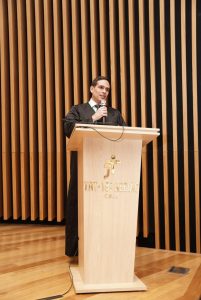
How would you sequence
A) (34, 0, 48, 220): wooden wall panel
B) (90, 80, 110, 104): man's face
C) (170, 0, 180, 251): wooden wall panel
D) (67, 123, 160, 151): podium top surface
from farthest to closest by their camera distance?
(34, 0, 48, 220): wooden wall panel < (170, 0, 180, 251): wooden wall panel < (90, 80, 110, 104): man's face < (67, 123, 160, 151): podium top surface

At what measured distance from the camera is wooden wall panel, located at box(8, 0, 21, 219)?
184 inches

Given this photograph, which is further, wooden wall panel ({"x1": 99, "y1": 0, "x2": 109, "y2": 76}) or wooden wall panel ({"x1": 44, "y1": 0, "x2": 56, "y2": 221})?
wooden wall panel ({"x1": 44, "y1": 0, "x2": 56, "y2": 221})

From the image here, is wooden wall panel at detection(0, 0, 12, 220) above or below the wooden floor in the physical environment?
above

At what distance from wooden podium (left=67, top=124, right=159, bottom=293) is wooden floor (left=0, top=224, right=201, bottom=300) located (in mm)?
110

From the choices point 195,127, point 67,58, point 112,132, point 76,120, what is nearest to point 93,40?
point 67,58

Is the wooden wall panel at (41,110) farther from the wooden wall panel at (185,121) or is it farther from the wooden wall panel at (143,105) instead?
the wooden wall panel at (185,121)

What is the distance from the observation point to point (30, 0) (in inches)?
184

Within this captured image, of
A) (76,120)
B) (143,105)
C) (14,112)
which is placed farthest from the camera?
(14,112)

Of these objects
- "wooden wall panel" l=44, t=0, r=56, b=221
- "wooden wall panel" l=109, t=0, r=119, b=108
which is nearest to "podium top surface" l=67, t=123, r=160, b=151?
"wooden wall panel" l=109, t=0, r=119, b=108

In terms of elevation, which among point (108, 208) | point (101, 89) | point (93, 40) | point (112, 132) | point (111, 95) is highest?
point (93, 40)

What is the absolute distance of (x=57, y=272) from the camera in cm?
248

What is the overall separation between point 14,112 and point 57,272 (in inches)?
106

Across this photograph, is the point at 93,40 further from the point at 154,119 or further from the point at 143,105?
the point at 154,119

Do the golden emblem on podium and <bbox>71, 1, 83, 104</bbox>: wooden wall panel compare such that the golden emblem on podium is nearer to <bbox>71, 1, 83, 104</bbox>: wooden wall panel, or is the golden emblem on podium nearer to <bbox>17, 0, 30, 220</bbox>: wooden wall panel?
<bbox>71, 1, 83, 104</bbox>: wooden wall panel
